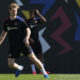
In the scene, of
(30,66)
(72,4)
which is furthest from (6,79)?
(72,4)

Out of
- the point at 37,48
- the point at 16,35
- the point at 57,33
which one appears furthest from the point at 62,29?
the point at 16,35

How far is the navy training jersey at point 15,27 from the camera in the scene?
35.4ft

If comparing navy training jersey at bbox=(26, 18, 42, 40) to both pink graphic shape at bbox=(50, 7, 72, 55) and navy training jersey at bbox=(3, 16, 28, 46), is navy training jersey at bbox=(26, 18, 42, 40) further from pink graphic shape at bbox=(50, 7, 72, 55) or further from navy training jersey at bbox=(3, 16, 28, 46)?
navy training jersey at bbox=(3, 16, 28, 46)

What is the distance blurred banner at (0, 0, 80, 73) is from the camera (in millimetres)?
15375

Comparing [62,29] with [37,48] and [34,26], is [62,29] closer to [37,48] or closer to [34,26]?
[34,26]

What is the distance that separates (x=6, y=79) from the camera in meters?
11.6

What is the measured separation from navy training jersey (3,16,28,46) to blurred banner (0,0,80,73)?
444 cm

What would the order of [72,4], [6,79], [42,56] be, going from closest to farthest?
[6,79] < [42,56] < [72,4]

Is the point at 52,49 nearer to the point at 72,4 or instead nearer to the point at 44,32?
the point at 44,32

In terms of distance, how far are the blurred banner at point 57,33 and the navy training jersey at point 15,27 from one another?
14.6ft

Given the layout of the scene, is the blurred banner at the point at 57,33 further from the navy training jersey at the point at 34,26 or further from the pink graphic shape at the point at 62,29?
the navy training jersey at the point at 34,26

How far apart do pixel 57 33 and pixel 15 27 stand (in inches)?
188

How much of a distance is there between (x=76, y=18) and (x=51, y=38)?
1.21 meters

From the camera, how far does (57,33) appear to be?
1544 centimetres
